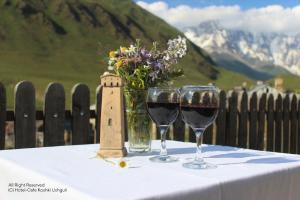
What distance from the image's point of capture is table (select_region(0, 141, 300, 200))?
1736mm

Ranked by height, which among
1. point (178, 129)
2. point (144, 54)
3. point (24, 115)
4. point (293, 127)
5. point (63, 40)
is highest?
point (63, 40)

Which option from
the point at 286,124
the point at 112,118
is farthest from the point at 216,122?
the point at 112,118

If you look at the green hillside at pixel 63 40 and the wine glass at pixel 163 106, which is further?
the green hillside at pixel 63 40

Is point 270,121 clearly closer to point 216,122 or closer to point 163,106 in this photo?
point 216,122

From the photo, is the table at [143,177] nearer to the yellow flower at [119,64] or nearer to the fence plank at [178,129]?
the yellow flower at [119,64]

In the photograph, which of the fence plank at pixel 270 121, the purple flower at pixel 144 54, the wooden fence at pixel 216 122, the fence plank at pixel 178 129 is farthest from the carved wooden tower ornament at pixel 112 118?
the fence plank at pixel 270 121

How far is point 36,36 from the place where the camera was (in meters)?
128

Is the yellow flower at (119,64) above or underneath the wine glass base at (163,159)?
above

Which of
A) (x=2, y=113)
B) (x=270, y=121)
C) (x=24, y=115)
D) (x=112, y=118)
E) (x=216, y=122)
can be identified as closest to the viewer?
(x=112, y=118)

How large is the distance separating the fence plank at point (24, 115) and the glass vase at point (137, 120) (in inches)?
68.8

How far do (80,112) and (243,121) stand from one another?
8.29 feet

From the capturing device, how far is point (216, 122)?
580cm

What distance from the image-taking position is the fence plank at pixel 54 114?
13.8 ft

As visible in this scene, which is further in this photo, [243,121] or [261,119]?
[261,119]
